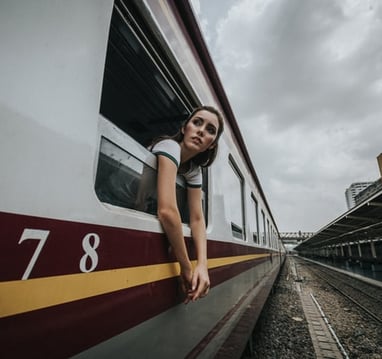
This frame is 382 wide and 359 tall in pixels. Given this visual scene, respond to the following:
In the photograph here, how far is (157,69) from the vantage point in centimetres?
130

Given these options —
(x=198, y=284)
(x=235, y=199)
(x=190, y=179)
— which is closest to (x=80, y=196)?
(x=198, y=284)

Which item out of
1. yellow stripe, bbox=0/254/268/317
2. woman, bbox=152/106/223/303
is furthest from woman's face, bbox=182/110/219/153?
yellow stripe, bbox=0/254/268/317

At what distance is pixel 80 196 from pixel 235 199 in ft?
7.58

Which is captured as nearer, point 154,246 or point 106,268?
point 106,268

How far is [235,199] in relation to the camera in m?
2.83

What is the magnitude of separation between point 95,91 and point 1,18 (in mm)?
270

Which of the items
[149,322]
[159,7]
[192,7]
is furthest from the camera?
[192,7]

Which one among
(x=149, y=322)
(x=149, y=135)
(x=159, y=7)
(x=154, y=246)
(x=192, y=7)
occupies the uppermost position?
(x=192, y=7)

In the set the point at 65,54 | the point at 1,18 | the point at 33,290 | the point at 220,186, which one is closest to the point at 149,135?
the point at 220,186

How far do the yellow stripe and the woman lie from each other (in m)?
0.20

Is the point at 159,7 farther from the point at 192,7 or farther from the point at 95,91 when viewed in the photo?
the point at 95,91

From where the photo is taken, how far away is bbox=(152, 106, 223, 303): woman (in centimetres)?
101

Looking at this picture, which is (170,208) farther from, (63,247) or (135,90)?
(135,90)

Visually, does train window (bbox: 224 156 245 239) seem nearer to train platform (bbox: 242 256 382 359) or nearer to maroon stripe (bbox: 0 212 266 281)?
maroon stripe (bbox: 0 212 266 281)
